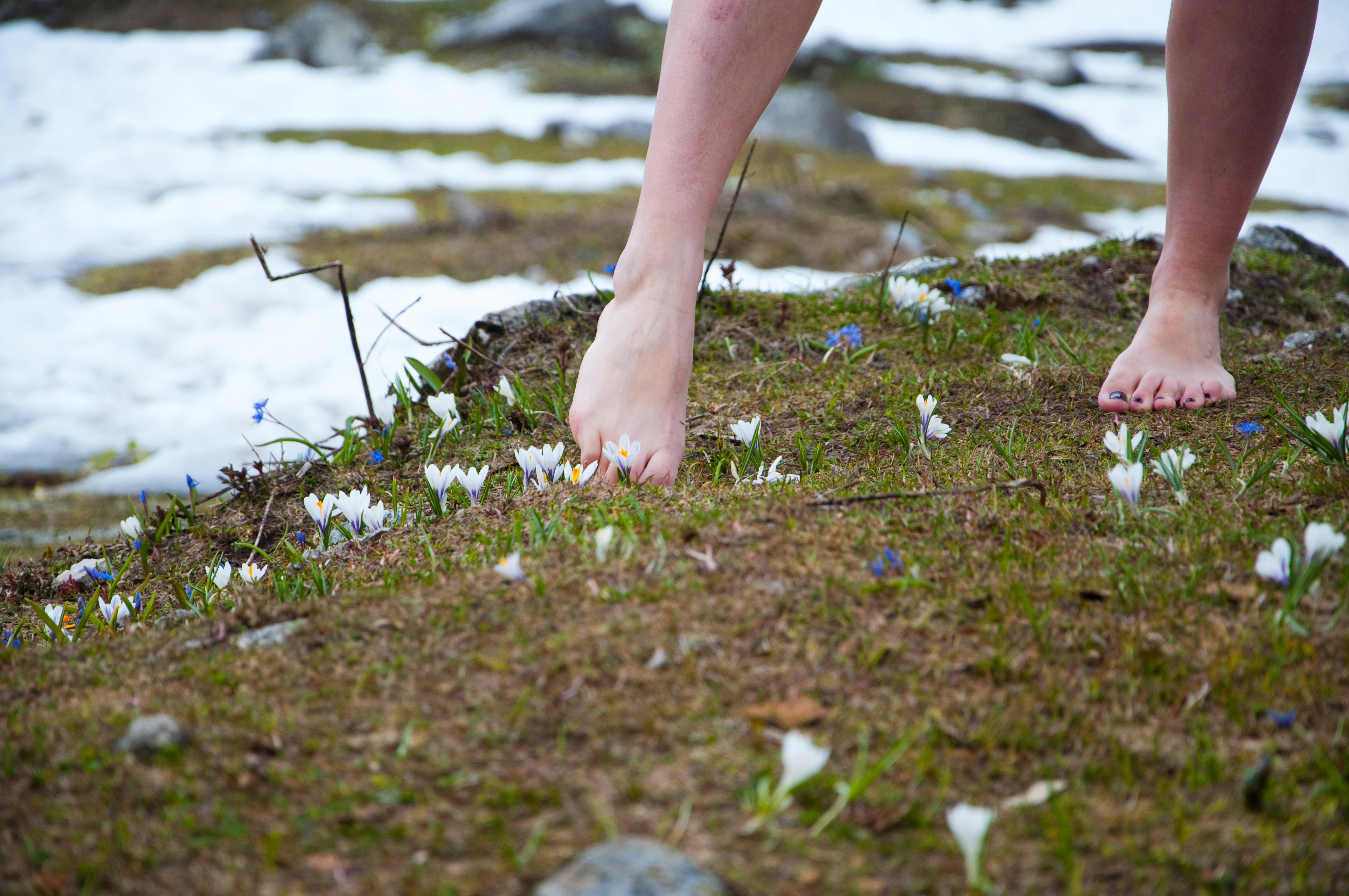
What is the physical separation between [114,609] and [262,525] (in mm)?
398

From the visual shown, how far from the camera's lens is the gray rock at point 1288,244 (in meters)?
5.14

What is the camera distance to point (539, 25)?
31562 mm

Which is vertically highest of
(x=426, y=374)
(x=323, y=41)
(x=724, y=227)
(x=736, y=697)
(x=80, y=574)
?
(x=323, y=41)

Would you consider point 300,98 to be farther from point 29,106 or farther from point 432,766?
point 432,766

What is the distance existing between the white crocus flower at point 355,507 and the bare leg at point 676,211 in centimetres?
56

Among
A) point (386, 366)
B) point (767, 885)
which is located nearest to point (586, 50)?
point (386, 366)

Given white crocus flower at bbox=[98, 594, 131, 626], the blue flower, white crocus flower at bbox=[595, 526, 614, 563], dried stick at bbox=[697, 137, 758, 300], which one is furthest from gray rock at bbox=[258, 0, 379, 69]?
white crocus flower at bbox=[595, 526, 614, 563]

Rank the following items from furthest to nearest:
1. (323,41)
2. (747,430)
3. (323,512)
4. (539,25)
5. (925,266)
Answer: (539,25) → (323,41) → (925,266) → (747,430) → (323,512)

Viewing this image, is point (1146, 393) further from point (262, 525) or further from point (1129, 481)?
point (262, 525)

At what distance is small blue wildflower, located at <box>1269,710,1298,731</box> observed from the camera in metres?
1.30

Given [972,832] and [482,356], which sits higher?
[972,832]

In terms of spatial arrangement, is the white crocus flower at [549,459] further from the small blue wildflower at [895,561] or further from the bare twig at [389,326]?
the small blue wildflower at [895,561]

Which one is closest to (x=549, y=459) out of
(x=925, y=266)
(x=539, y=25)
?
(x=925, y=266)

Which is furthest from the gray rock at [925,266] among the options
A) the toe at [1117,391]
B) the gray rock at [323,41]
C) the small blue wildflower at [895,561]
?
the gray rock at [323,41]
